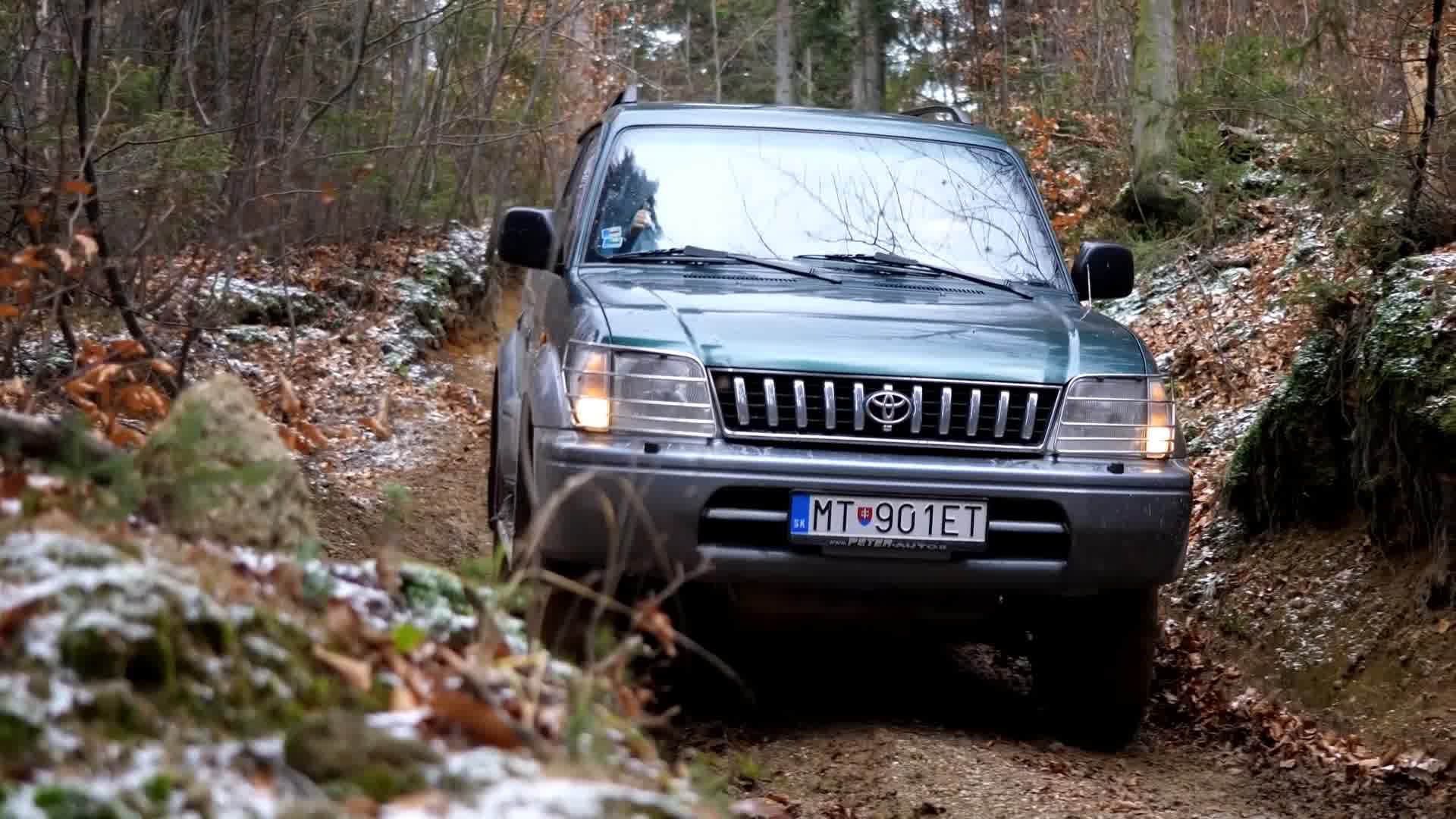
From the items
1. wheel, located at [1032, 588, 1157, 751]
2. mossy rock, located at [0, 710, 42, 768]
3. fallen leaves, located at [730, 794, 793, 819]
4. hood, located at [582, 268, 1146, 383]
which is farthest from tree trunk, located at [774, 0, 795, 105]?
mossy rock, located at [0, 710, 42, 768]

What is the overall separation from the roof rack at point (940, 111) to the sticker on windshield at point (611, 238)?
4.80 feet

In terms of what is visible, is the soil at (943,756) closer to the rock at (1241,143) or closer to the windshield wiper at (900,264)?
the windshield wiper at (900,264)

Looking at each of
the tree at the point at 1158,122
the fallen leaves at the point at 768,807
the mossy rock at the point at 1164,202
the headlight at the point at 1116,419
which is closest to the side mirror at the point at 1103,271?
the headlight at the point at 1116,419

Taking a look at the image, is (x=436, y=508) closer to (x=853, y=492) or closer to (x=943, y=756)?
(x=943, y=756)

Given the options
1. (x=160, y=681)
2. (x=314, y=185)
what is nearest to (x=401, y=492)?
(x=160, y=681)

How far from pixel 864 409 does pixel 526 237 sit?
68.3 inches

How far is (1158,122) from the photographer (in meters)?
14.6

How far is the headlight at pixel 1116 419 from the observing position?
16.0 ft

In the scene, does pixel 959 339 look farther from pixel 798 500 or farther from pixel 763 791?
pixel 763 791

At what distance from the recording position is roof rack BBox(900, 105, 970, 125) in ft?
22.0

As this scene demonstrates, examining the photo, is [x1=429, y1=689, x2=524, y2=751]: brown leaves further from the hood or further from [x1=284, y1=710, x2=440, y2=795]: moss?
the hood

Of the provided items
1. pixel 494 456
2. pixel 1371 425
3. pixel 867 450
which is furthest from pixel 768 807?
pixel 1371 425

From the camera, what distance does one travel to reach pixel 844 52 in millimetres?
33938

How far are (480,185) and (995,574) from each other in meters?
17.7
